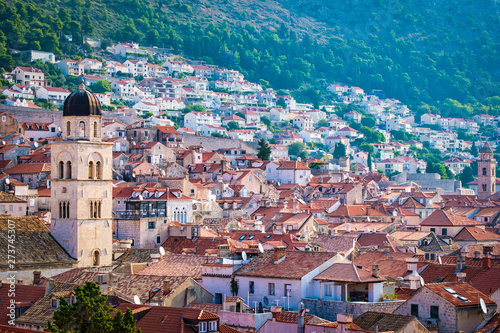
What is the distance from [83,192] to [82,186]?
320mm

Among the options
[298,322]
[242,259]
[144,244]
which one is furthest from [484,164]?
[298,322]

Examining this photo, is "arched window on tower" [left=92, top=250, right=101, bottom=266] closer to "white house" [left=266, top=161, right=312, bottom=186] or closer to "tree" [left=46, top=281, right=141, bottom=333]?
"tree" [left=46, top=281, right=141, bottom=333]

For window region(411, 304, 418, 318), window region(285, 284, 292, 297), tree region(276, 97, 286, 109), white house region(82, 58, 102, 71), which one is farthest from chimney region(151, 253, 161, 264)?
tree region(276, 97, 286, 109)

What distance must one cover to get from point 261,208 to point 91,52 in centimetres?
11002

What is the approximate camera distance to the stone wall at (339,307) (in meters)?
31.7

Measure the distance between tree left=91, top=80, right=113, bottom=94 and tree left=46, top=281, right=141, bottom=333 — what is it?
128483 millimetres

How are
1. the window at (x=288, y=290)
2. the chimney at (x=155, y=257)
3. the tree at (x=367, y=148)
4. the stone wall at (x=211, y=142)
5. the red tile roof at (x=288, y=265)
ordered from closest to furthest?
the window at (x=288, y=290) → the red tile roof at (x=288, y=265) → the chimney at (x=155, y=257) → the stone wall at (x=211, y=142) → the tree at (x=367, y=148)

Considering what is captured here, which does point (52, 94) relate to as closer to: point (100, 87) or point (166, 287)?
point (100, 87)

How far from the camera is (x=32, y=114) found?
338ft

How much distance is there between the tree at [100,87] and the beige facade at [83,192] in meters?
104

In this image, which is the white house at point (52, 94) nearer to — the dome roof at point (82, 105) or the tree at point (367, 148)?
the tree at point (367, 148)

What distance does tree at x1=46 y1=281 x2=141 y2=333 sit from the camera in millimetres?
24344

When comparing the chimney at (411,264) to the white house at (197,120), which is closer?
the chimney at (411,264)

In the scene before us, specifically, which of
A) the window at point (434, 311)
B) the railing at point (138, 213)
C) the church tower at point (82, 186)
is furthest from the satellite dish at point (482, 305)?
the railing at point (138, 213)
